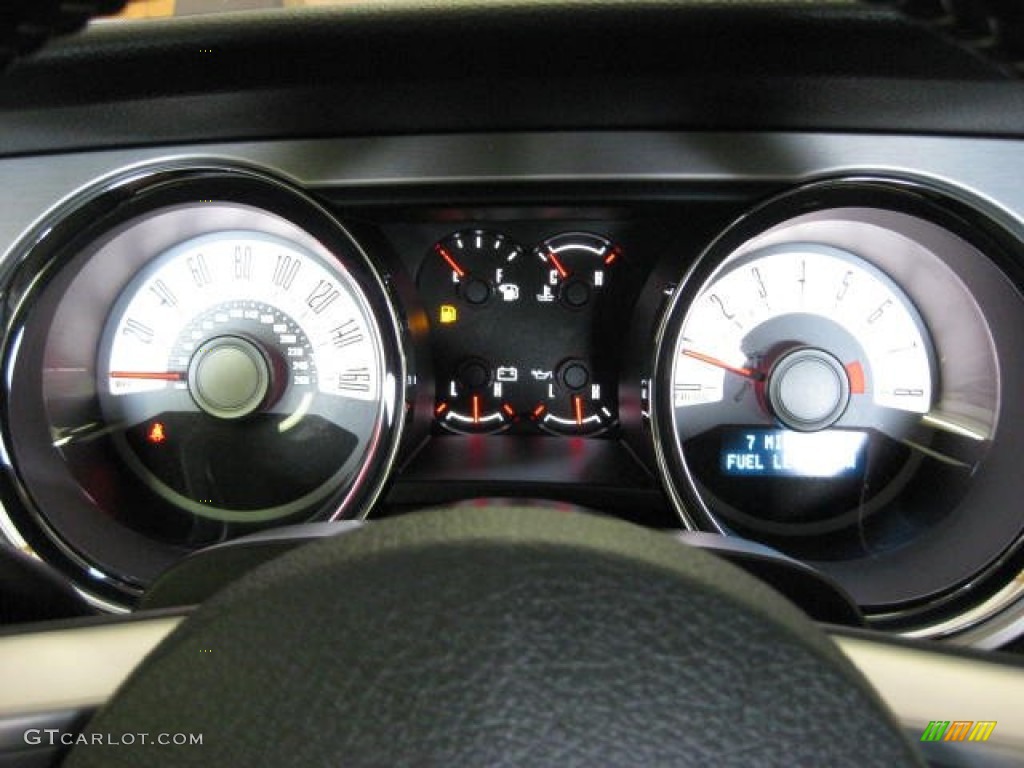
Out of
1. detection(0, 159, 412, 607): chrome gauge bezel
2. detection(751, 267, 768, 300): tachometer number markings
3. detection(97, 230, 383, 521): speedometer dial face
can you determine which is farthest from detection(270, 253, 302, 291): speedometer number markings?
detection(751, 267, 768, 300): tachometer number markings

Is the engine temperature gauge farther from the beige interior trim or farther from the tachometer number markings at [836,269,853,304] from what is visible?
the beige interior trim

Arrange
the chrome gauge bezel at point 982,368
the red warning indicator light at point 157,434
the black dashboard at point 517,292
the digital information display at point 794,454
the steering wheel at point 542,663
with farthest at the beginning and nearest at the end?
the red warning indicator light at point 157,434, the digital information display at point 794,454, the chrome gauge bezel at point 982,368, the black dashboard at point 517,292, the steering wheel at point 542,663

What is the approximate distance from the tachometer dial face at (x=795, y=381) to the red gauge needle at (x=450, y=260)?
0.42 m

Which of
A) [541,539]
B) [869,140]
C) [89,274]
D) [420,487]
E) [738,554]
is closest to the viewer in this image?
[541,539]

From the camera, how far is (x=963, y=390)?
6.35 feet

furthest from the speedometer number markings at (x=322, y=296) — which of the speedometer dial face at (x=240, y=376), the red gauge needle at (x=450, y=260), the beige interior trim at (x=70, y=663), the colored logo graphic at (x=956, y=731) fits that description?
the colored logo graphic at (x=956, y=731)

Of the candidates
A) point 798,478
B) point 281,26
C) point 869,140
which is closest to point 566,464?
point 798,478

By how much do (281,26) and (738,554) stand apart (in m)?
0.88

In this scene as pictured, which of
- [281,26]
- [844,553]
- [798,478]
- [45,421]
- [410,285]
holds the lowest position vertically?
[844,553]

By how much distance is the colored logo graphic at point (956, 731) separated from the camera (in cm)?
83

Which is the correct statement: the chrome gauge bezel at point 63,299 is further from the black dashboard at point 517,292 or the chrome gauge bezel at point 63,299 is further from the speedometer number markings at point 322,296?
the speedometer number markings at point 322,296

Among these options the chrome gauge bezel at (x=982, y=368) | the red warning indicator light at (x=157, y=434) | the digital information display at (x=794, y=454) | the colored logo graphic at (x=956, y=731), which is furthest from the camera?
the red warning indicator light at (x=157, y=434)

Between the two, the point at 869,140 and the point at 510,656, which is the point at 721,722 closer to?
the point at 510,656

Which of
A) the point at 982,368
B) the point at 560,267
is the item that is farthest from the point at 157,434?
the point at 982,368
